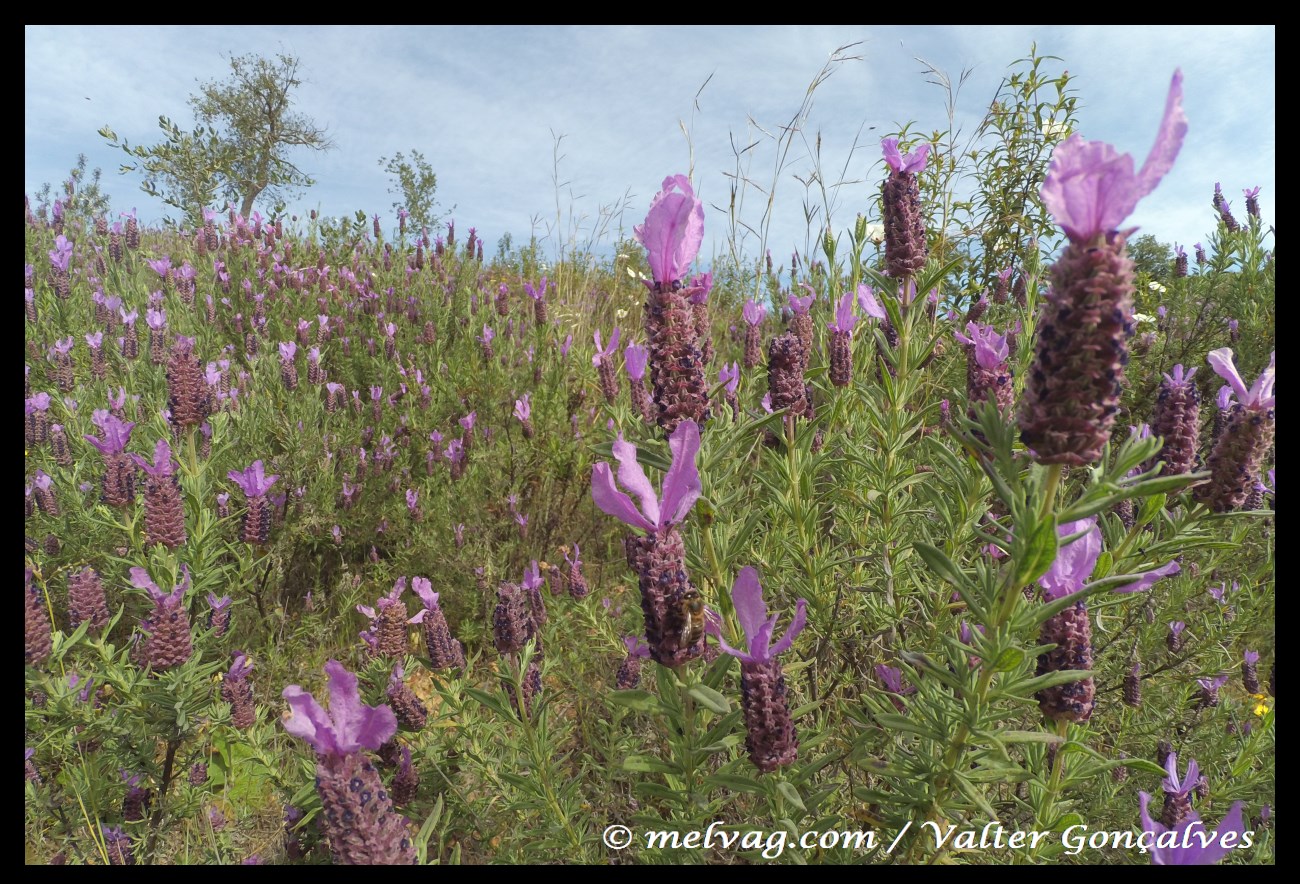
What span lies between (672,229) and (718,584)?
686mm

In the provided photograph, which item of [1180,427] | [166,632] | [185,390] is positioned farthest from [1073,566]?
[185,390]

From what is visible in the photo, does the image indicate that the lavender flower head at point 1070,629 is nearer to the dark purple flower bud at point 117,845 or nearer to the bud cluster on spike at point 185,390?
the dark purple flower bud at point 117,845

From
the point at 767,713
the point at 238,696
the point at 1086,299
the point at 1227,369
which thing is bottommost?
the point at 238,696

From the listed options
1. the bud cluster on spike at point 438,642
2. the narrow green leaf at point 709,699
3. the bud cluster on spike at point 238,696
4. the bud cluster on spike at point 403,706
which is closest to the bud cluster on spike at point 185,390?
the bud cluster on spike at point 238,696

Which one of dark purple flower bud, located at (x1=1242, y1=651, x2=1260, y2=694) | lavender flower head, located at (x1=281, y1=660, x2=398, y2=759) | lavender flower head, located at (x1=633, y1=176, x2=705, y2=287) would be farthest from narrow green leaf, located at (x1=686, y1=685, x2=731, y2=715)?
dark purple flower bud, located at (x1=1242, y1=651, x2=1260, y2=694)

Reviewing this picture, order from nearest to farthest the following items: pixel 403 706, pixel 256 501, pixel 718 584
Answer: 1. pixel 718 584
2. pixel 403 706
3. pixel 256 501

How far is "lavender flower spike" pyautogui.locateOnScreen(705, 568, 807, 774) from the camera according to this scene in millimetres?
1064

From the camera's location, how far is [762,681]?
1.08 m

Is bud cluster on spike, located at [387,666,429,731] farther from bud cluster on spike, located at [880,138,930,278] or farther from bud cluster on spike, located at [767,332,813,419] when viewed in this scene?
bud cluster on spike, located at [880,138,930,278]

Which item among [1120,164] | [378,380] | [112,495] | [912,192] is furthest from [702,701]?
[378,380]

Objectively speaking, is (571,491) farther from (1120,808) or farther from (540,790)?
(1120,808)

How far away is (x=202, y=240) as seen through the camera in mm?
6148

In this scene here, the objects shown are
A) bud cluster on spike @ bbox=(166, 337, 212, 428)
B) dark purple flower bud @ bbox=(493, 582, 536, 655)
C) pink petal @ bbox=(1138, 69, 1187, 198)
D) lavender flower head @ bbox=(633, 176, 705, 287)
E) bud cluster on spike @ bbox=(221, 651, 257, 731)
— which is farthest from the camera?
bud cluster on spike @ bbox=(166, 337, 212, 428)

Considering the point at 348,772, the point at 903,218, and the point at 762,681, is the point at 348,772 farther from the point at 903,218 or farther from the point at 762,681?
the point at 903,218
